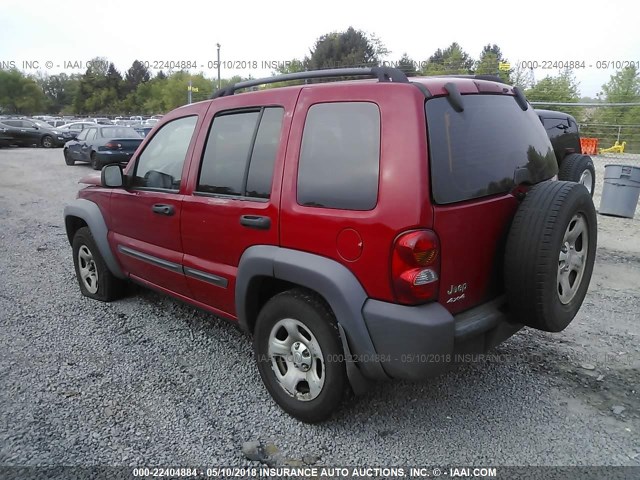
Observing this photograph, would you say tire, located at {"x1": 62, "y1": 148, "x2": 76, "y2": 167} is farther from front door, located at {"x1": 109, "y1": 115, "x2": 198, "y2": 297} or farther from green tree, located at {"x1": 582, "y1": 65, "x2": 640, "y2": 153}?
green tree, located at {"x1": 582, "y1": 65, "x2": 640, "y2": 153}

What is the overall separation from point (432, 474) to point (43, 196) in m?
11.0

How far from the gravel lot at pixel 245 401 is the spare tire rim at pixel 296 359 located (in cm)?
22

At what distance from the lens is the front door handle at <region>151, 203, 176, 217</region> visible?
354 centimetres

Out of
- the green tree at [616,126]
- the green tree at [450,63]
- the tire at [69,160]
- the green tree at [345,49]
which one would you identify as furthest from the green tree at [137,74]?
the green tree at [616,126]

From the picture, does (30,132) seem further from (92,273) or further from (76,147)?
(92,273)

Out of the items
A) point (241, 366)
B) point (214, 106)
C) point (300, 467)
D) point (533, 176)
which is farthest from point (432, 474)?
point (214, 106)

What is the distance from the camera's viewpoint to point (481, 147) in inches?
104

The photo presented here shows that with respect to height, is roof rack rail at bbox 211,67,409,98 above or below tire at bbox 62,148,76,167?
above

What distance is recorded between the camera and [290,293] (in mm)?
2811

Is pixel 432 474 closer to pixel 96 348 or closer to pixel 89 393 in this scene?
pixel 89 393

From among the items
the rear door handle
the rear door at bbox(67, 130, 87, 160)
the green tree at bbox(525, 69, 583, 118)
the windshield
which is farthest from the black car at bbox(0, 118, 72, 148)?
the rear door handle

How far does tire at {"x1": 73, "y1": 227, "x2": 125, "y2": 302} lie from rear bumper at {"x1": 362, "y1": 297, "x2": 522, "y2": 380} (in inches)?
122

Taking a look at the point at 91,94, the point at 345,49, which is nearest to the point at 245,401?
the point at 345,49

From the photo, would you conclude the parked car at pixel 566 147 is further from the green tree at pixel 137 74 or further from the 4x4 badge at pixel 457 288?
the green tree at pixel 137 74
